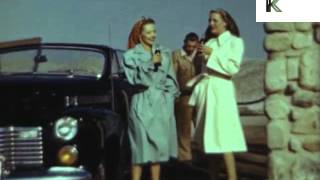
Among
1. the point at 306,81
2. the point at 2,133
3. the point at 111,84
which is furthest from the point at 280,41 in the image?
the point at 2,133

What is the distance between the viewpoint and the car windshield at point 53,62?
7449mm

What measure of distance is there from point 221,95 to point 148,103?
64 centimetres

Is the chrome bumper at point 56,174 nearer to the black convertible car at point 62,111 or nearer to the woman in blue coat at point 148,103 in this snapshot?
the black convertible car at point 62,111

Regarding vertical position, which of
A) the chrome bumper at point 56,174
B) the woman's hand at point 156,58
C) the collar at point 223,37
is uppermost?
the collar at point 223,37

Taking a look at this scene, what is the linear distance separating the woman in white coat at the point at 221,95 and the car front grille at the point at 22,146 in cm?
166

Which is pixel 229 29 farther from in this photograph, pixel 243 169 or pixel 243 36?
pixel 243 169

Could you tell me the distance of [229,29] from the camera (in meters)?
7.47

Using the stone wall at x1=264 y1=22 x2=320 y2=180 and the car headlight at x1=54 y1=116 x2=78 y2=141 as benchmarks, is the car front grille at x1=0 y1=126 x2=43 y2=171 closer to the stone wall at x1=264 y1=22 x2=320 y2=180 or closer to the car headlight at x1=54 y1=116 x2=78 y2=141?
the car headlight at x1=54 y1=116 x2=78 y2=141

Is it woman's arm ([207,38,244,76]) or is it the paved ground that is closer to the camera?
woman's arm ([207,38,244,76])

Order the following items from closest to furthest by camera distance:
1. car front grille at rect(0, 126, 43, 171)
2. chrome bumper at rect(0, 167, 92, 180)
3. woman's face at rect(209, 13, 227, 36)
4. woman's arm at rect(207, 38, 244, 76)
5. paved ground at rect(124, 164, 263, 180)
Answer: chrome bumper at rect(0, 167, 92, 180), car front grille at rect(0, 126, 43, 171), woman's arm at rect(207, 38, 244, 76), woman's face at rect(209, 13, 227, 36), paved ground at rect(124, 164, 263, 180)

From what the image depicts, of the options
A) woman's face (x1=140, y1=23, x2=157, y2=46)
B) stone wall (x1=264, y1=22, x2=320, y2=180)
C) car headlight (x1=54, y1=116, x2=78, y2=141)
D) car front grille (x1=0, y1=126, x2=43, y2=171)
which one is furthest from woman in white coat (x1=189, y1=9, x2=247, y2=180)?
car front grille (x1=0, y1=126, x2=43, y2=171)

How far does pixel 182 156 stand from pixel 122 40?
4.28 feet

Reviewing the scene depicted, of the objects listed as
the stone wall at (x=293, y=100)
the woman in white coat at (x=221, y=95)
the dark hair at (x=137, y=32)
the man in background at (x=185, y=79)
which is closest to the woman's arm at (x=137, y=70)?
the dark hair at (x=137, y=32)

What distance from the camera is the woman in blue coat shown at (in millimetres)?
7496
